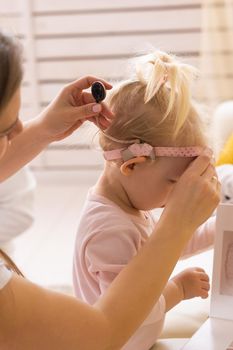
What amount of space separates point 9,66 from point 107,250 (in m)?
0.42

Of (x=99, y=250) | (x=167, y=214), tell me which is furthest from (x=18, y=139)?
(x=167, y=214)

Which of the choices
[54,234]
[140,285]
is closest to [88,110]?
[140,285]

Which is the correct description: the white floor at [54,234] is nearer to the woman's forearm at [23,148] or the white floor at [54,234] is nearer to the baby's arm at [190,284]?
the baby's arm at [190,284]

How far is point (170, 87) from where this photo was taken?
44.2 inches

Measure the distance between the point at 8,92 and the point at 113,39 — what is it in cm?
294

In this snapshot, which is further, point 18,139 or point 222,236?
point 18,139

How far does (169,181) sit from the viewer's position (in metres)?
1.15

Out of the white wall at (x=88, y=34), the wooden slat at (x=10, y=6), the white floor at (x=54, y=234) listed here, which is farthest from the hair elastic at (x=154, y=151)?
the wooden slat at (x=10, y=6)

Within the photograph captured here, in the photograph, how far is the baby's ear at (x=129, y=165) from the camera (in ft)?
3.67

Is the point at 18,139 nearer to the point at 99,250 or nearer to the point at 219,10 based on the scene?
the point at 99,250

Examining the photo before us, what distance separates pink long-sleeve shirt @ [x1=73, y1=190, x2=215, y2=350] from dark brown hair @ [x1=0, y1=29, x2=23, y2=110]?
0.38m

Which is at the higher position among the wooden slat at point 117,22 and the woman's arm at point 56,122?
the woman's arm at point 56,122

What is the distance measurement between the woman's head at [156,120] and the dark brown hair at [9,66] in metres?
0.34

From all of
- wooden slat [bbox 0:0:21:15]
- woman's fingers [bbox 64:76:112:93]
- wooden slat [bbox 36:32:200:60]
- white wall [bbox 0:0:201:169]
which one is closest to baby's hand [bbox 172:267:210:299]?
woman's fingers [bbox 64:76:112:93]
